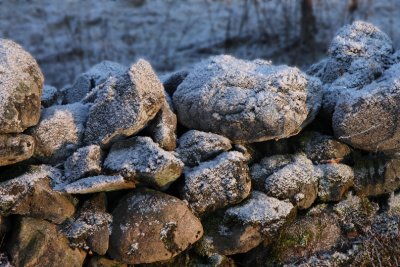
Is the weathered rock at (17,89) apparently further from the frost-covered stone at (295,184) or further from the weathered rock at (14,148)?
the frost-covered stone at (295,184)

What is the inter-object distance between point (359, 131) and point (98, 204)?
134cm

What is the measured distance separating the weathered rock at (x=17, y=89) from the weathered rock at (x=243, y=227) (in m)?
0.99

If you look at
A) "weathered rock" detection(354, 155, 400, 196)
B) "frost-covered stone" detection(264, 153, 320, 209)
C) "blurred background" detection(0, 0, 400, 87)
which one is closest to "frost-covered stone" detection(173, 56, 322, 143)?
"frost-covered stone" detection(264, 153, 320, 209)

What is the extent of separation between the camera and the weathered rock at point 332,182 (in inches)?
117

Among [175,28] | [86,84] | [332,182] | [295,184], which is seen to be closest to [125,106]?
[86,84]

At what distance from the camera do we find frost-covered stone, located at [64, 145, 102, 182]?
2.61 m

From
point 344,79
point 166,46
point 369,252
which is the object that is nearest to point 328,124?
point 344,79

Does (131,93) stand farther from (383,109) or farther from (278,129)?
(383,109)

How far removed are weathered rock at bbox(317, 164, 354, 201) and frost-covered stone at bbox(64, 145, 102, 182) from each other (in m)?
1.16

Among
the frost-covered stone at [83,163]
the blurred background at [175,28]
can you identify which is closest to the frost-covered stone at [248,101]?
the frost-covered stone at [83,163]

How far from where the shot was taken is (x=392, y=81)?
2.84 metres

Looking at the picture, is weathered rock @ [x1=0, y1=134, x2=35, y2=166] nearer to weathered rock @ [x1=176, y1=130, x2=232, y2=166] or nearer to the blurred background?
weathered rock @ [x1=176, y1=130, x2=232, y2=166]

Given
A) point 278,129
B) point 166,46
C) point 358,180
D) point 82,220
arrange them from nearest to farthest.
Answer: point 82,220
point 278,129
point 358,180
point 166,46

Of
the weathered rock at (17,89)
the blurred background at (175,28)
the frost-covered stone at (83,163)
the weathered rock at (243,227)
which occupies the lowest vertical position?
the blurred background at (175,28)
